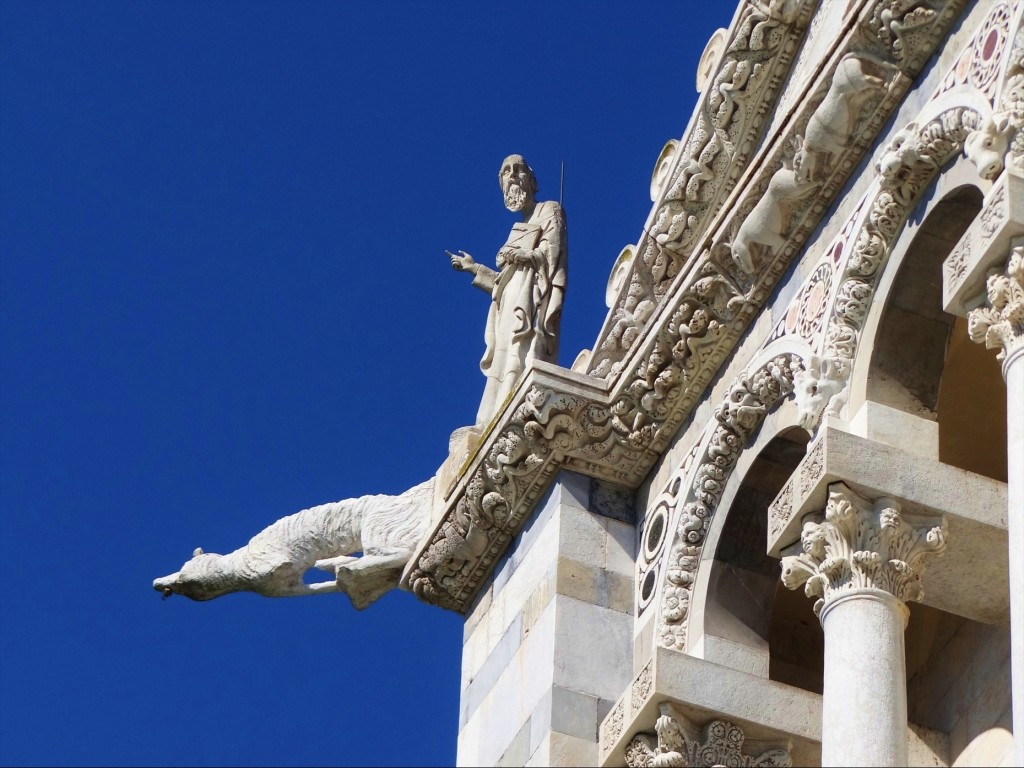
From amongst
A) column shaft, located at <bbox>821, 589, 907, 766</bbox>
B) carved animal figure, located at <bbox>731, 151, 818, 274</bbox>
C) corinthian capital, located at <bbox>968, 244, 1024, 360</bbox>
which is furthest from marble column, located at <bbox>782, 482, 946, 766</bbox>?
carved animal figure, located at <bbox>731, 151, 818, 274</bbox>

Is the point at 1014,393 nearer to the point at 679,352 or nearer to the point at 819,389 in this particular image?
the point at 819,389

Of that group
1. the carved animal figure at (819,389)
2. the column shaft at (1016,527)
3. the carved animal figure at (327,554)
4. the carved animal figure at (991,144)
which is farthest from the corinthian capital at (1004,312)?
the carved animal figure at (327,554)

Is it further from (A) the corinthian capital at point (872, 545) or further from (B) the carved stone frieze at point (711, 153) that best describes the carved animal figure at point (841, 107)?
(A) the corinthian capital at point (872, 545)

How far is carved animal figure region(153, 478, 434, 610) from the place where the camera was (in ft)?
56.2

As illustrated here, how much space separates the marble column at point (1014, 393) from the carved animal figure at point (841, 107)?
2.17 meters

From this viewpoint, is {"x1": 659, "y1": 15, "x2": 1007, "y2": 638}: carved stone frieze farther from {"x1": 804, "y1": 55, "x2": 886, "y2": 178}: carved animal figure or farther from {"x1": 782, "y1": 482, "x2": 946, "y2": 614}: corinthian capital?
{"x1": 782, "y1": 482, "x2": 946, "y2": 614}: corinthian capital

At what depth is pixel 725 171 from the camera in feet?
52.2

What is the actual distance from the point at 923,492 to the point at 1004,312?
116 cm

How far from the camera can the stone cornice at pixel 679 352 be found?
1372cm

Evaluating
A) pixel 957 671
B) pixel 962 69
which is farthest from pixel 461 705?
pixel 962 69

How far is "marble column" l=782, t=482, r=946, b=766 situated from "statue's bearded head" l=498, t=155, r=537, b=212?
625 cm

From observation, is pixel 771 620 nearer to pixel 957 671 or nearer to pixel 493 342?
pixel 957 671

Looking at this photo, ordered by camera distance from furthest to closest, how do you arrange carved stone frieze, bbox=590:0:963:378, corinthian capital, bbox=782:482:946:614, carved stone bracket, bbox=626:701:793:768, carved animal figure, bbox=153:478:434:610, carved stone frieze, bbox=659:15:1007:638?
carved animal figure, bbox=153:478:434:610, carved stone bracket, bbox=626:701:793:768, carved stone frieze, bbox=590:0:963:378, carved stone frieze, bbox=659:15:1007:638, corinthian capital, bbox=782:482:946:614

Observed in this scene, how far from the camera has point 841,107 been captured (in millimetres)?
13805
